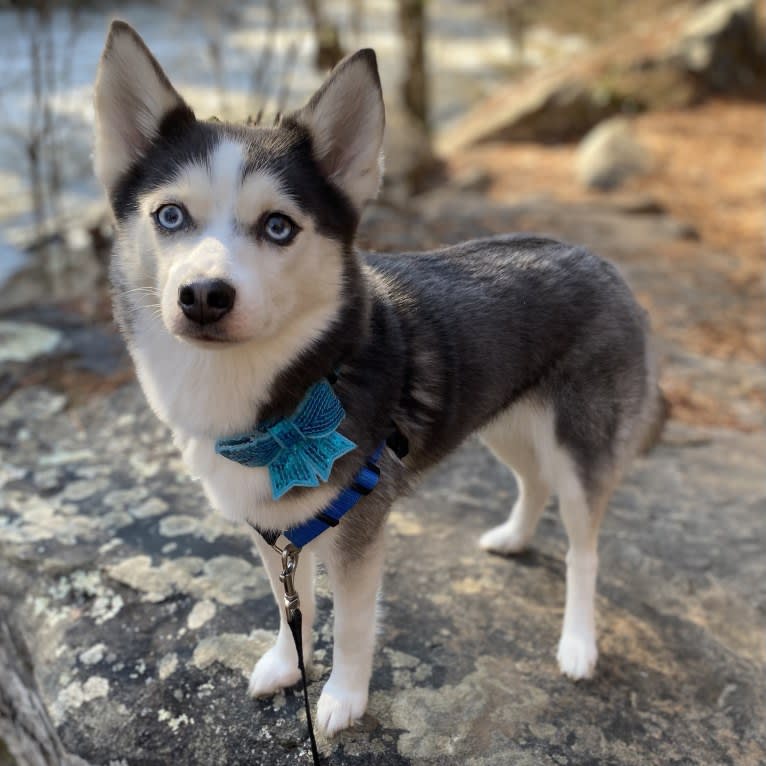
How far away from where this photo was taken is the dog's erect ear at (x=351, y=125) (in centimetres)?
223

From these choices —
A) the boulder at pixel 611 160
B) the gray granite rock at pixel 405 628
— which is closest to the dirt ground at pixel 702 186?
the boulder at pixel 611 160

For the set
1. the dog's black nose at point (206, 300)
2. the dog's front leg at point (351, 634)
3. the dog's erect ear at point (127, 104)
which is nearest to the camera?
the dog's black nose at point (206, 300)

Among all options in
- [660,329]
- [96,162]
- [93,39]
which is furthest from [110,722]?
[93,39]

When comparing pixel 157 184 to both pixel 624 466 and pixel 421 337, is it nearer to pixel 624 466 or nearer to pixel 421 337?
pixel 421 337

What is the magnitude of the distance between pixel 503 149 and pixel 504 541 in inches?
381

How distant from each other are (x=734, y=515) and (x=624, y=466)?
3.84 ft

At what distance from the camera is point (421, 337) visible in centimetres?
261

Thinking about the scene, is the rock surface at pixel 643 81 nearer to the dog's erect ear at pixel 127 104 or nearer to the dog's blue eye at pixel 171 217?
the dog's erect ear at pixel 127 104

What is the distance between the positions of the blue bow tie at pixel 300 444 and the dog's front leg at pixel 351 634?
34cm

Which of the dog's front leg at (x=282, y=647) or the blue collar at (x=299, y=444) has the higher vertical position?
the blue collar at (x=299, y=444)

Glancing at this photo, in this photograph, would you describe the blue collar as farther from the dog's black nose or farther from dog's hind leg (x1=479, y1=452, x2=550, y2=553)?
dog's hind leg (x1=479, y1=452, x2=550, y2=553)

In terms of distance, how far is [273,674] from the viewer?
8.93 ft

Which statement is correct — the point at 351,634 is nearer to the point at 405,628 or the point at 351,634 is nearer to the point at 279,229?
the point at 405,628

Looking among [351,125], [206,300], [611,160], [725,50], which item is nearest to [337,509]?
[206,300]
